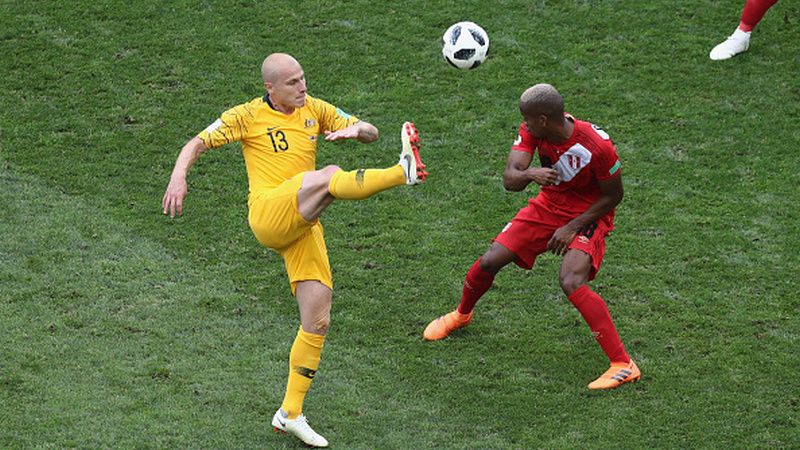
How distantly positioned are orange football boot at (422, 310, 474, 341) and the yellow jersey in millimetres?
1746

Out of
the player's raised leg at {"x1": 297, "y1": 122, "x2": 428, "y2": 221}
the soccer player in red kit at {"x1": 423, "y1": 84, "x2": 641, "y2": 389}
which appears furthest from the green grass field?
the player's raised leg at {"x1": 297, "y1": 122, "x2": 428, "y2": 221}

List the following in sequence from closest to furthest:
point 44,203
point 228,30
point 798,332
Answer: point 798,332
point 44,203
point 228,30

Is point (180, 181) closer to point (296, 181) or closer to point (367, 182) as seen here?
point (296, 181)

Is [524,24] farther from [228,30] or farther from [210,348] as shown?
[210,348]

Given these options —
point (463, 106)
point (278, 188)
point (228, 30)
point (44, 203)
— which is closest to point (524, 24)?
point (463, 106)

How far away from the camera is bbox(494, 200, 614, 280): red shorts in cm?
872

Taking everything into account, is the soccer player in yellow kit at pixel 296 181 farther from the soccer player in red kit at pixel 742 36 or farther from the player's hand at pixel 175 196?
the soccer player in red kit at pixel 742 36

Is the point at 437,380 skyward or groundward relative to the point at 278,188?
groundward

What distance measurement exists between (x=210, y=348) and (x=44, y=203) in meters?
2.87

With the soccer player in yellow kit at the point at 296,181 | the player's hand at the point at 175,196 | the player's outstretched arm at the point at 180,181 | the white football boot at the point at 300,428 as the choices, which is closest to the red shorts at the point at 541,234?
the soccer player in yellow kit at the point at 296,181

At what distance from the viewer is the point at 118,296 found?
32.1 ft

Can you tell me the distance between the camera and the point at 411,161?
7680 mm

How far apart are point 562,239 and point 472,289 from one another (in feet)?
3.08

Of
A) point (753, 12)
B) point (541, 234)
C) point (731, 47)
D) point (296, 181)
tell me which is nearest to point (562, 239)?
point (541, 234)
